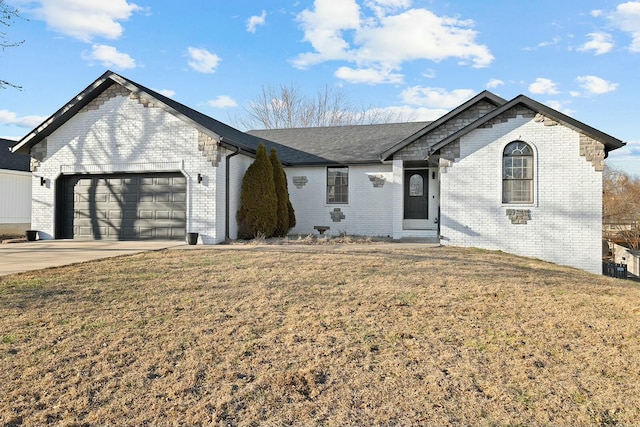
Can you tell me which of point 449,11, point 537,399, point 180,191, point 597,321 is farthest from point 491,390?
point 449,11

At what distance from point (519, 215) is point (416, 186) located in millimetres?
5230

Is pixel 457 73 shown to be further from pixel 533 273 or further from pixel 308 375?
pixel 308 375

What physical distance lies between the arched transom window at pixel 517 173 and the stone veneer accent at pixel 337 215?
20.8 feet

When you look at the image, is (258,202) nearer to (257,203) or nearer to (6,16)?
(257,203)

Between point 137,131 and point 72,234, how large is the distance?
167 inches

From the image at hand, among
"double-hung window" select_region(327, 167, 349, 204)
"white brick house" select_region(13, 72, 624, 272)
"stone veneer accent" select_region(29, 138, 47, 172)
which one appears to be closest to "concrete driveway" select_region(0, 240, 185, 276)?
"white brick house" select_region(13, 72, 624, 272)

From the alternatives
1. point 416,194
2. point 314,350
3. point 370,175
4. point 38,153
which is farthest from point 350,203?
point 314,350

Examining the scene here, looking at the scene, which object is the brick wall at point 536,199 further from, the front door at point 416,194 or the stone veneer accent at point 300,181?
the stone veneer accent at point 300,181

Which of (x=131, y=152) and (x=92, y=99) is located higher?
(x=92, y=99)

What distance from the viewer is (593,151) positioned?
1261 cm

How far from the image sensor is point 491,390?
3.83 meters

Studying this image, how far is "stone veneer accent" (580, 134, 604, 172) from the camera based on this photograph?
12.5 m

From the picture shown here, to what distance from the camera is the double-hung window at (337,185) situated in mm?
17922

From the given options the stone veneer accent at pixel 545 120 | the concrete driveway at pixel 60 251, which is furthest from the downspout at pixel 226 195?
the stone veneer accent at pixel 545 120
